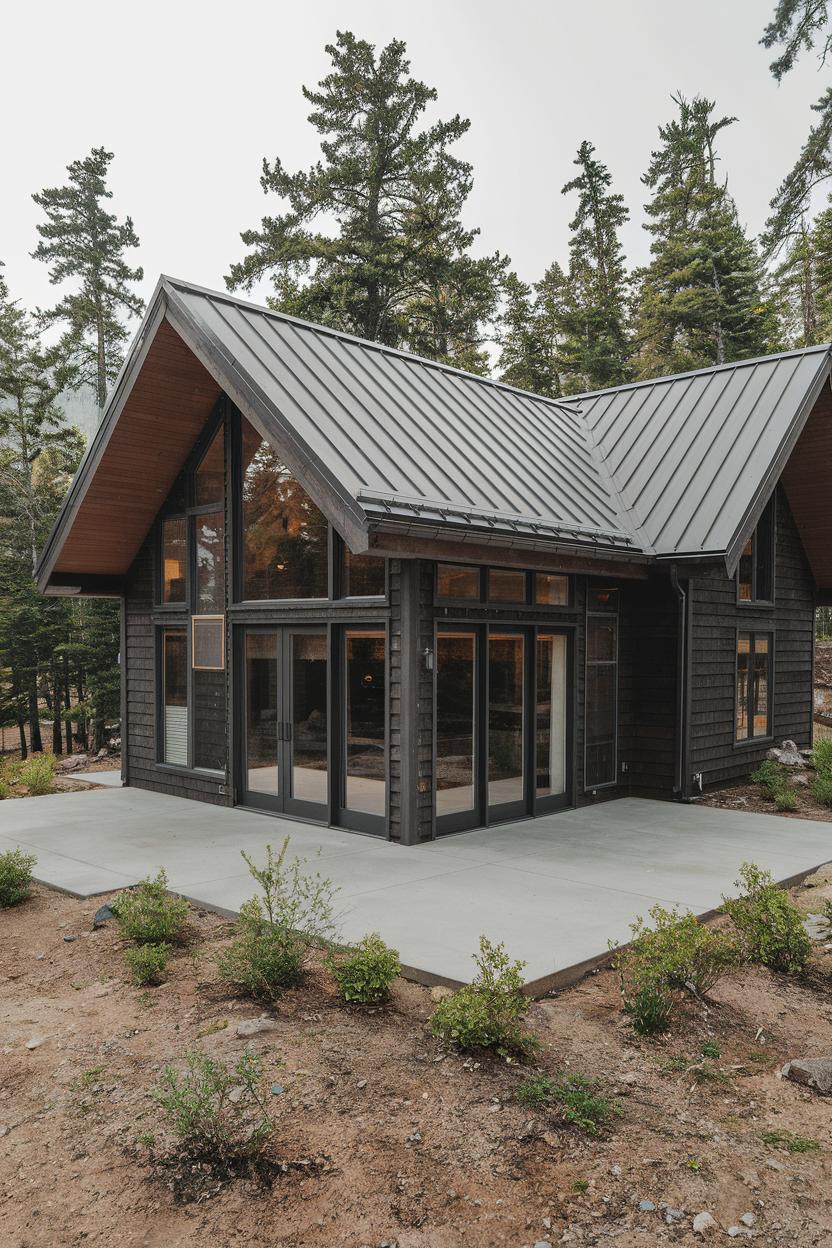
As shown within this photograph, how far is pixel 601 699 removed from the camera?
9.46 meters

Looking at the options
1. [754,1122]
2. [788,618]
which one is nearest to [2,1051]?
[754,1122]

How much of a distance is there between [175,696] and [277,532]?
264cm

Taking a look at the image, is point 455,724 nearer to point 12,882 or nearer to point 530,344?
point 12,882

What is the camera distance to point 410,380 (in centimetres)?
945

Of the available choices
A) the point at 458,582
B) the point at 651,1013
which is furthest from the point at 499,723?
the point at 651,1013

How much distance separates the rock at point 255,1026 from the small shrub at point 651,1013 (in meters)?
1.60

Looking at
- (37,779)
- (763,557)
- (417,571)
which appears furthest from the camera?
(763,557)

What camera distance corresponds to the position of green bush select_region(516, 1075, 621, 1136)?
308 cm

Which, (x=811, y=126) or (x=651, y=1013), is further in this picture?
(x=811, y=126)

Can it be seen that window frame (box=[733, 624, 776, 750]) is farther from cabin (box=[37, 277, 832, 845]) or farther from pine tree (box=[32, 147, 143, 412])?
pine tree (box=[32, 147, 143, 412])

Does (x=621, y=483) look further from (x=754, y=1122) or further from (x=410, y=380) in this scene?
(x=754, y=1122)

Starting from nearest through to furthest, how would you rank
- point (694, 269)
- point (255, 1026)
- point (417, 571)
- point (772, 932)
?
point (255, 1026)
point (772, 932)
point (417, 571)
point (694, 269)

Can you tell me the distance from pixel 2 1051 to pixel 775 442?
350 inches

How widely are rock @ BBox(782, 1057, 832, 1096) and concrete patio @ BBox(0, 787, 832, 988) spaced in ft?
3.87
